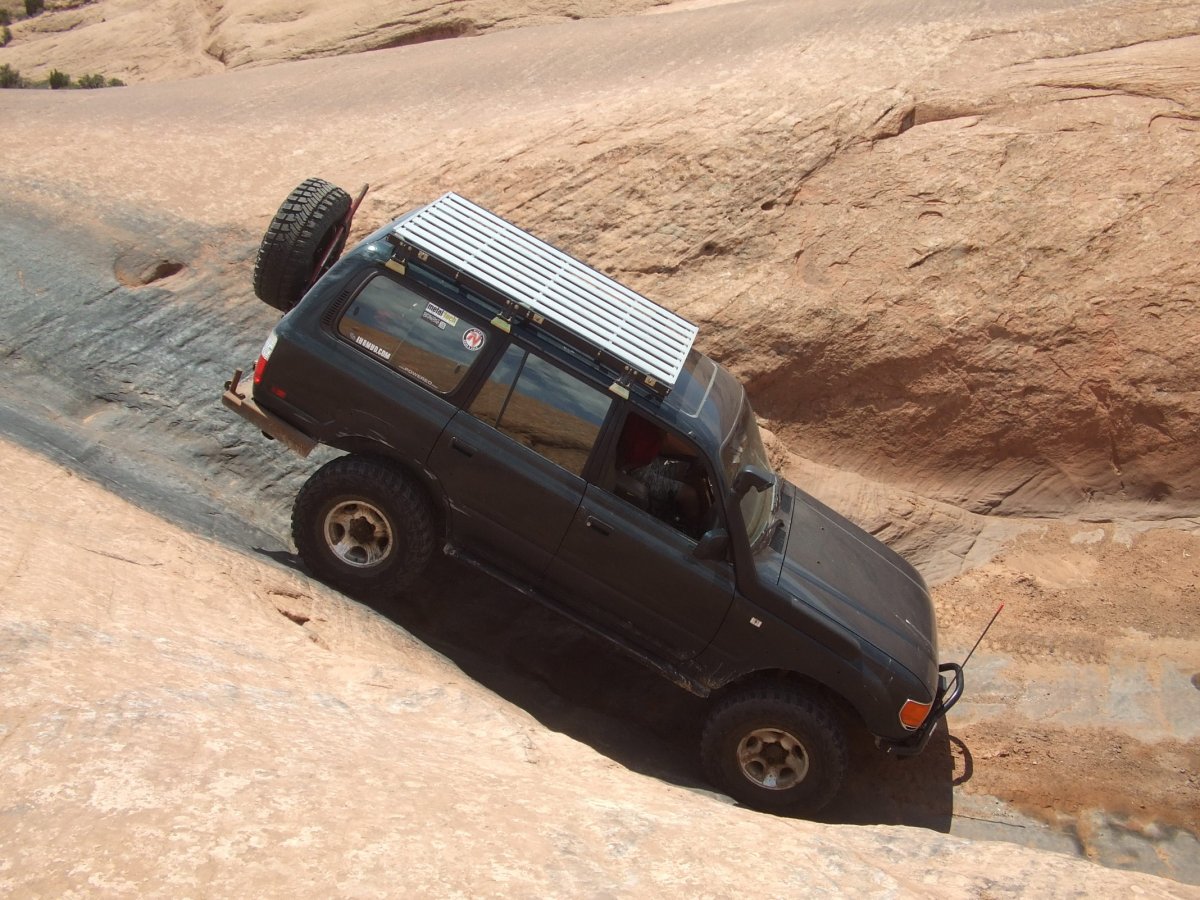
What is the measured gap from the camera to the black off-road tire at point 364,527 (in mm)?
5867

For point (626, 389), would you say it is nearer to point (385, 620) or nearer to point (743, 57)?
point (385, 620)

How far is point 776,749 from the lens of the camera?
18.9 ft

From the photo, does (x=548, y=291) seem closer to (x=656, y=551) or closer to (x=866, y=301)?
(x=656, y=551)

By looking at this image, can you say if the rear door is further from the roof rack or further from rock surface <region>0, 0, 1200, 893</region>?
rock surface <region>0, 0, 1200, 893</region>

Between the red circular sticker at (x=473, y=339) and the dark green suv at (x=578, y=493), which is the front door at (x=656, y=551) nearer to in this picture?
the dark green suv at (x=578, y=493)

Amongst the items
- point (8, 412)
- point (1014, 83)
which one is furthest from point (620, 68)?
point (8, 412)

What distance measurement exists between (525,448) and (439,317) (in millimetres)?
822

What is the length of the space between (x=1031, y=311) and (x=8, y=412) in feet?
23.2

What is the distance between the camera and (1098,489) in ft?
28.0

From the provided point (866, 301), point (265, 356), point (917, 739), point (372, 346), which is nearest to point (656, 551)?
point (917, 739)

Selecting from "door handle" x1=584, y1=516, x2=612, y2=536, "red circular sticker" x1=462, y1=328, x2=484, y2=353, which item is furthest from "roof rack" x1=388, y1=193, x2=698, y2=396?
"door handle" x1=584, y1=516, x2=612, y2=536

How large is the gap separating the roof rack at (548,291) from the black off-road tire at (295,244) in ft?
2.70

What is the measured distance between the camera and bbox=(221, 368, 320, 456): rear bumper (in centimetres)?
605

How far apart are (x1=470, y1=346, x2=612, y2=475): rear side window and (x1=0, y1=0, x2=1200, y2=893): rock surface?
1.40 meters
